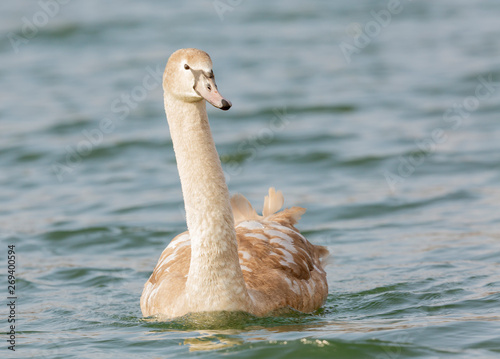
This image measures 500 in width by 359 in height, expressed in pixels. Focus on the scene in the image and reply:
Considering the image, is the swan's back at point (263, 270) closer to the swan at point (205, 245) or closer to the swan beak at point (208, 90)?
the swan at point (205, 245)

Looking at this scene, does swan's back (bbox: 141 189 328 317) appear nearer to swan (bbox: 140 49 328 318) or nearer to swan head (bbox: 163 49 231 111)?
swan (bbox: 140 49 328 318)

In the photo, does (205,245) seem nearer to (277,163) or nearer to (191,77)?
(191,77)

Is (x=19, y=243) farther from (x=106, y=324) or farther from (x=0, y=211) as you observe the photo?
(x=106, y=324)

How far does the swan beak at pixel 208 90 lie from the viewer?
670 cm

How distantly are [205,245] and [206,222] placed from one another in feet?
0.61

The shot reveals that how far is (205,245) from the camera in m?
7.37

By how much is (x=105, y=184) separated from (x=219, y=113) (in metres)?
4.86

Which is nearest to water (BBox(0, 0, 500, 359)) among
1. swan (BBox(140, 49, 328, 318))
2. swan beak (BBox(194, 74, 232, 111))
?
swan (BBox(140, 49, 328, 318))

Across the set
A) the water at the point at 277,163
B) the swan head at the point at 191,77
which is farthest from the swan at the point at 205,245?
the water at the point at 277,163

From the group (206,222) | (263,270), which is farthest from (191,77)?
(263,270)

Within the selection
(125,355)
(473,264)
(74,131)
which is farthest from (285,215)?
(74,131)

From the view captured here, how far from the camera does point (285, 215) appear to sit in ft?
31.4

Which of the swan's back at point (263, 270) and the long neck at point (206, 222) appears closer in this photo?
the long neck at point (206, 222)

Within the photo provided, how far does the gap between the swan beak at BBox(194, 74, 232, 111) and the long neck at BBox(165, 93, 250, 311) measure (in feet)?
1.18
